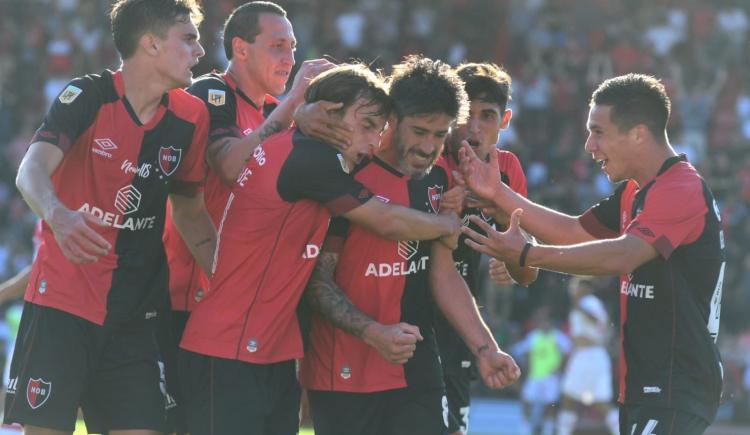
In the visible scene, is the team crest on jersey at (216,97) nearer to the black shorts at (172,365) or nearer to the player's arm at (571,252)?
the black shorts at (172,365)

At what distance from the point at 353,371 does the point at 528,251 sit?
1098 millimetres

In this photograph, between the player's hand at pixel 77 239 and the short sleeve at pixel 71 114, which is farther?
the short sleeve at pixel 71 114

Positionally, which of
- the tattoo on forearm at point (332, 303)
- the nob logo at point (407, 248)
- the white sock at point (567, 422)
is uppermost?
the nob logo at point (407, 248)

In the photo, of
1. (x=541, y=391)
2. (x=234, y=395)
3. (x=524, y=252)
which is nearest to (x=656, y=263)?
(x=524, y=252)

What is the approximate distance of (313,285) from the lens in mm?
5996

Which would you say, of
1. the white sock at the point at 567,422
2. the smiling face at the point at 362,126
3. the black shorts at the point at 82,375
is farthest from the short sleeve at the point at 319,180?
→ the white sock at the point at 567,422

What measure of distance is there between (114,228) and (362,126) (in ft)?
4.63

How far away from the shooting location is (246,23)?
24.3ft

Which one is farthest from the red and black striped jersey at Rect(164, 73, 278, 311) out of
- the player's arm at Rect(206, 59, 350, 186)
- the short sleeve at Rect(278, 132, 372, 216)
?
the short sleeve at Rect(278, 132, 372, 216)

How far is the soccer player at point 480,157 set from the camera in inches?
275

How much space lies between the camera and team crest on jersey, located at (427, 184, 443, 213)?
6.27 metres

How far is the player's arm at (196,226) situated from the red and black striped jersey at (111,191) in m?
0.28

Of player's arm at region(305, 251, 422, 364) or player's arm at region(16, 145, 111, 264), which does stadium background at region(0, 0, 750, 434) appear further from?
player's arm at region(16, 145, 111, 264)

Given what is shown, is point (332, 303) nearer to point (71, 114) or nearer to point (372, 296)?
point (372, 296)
